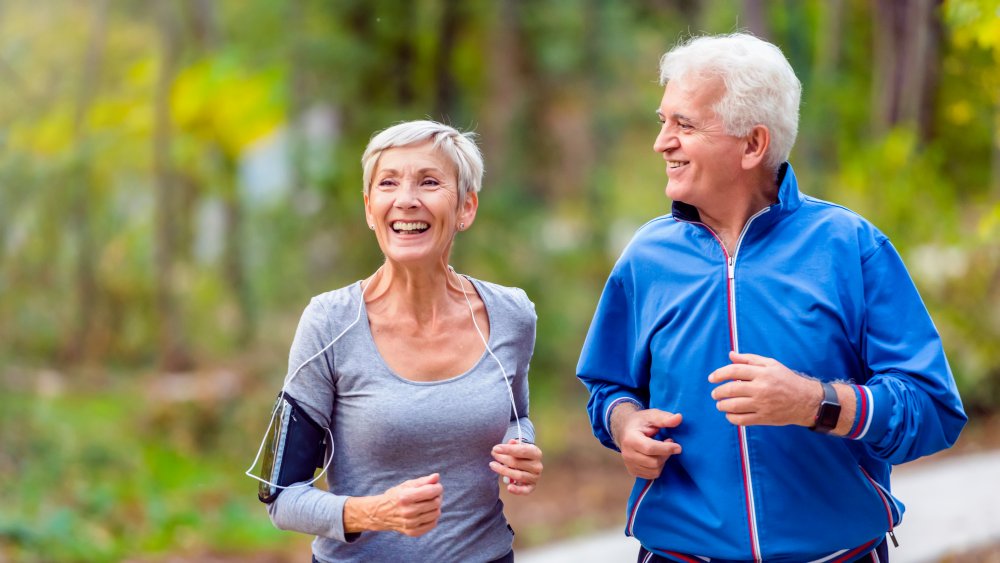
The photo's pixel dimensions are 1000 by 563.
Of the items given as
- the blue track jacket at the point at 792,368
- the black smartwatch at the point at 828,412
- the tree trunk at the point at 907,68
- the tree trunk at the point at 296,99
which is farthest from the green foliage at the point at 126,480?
the tree trunk at the point at 907,68

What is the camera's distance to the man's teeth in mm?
2268

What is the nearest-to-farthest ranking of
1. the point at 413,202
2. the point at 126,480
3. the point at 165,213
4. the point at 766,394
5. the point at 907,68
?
1. the point at 766,394
2. the point at 413,202
3. the point at 126,480
4. the point at 907,68
5. the point at 165,213

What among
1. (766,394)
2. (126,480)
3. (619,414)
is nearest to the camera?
(766,394)

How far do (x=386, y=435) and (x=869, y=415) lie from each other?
0.93 metres

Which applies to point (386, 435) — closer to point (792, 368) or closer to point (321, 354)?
point (321, 354)

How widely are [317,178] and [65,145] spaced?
2.58m

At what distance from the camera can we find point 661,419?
226 centimetres

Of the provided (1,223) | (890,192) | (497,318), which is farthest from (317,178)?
(497,318)

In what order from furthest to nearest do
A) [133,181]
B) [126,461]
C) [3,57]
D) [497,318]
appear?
1. [133,181]
2. [126,461]
3. [3,57]
4. [497,318]

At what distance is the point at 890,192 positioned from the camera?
311 inches

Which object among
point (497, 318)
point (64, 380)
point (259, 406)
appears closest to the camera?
point (497, 318)

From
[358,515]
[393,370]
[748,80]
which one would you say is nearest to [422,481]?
[358,515]

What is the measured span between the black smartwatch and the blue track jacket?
0.18 feet

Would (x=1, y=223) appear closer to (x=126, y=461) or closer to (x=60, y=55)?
(x=126, y=461)
